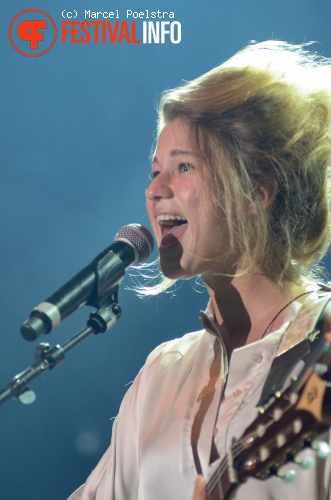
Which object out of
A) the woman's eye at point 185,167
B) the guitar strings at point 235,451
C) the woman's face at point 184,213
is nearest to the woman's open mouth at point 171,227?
the woman's face at point 184,213

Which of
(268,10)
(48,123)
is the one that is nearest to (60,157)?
(48,123)

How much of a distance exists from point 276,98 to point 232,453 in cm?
82

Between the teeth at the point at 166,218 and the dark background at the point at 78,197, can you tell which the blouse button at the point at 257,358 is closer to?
the teeth at the point at 166,218

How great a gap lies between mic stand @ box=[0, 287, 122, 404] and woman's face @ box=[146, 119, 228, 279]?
26 centimetres

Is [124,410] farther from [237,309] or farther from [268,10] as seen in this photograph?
[268,10]

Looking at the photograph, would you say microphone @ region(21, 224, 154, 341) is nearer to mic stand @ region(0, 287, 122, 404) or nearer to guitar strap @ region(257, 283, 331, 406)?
mic stand @ region(0, 287, 122, 404)

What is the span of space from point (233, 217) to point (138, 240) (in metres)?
0.24

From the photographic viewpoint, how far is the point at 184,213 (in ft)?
5.08

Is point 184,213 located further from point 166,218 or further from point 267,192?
point 267,192

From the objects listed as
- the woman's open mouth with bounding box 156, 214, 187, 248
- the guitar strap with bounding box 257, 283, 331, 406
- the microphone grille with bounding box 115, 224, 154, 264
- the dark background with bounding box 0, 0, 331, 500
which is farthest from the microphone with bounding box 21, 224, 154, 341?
the dark background with bounding box 0, 0, 331, 500

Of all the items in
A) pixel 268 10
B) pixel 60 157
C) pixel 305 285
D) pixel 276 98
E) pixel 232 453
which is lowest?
pixel 232 453

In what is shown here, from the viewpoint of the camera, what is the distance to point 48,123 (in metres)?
2.62

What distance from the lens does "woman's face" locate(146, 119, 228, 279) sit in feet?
5.05

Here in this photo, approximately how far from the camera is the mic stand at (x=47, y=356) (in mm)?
1307
